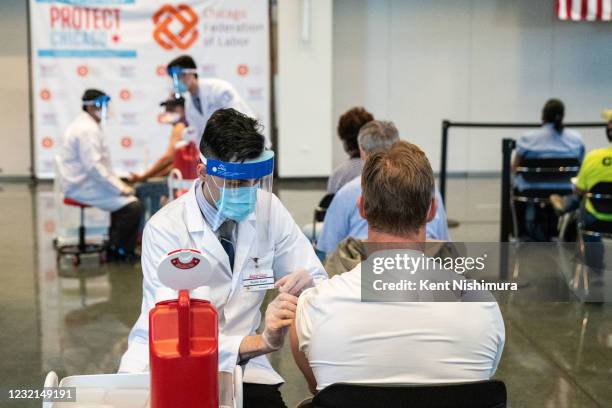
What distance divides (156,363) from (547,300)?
13.5ft

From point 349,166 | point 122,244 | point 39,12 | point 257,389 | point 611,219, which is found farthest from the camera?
point 39,12

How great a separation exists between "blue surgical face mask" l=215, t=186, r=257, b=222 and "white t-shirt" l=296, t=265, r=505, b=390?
562 millimetres

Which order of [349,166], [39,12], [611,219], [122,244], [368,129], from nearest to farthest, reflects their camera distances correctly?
1. [368,129]
2. [349,166]
3. [611,219]
4. [122,244]
5. [39,12]

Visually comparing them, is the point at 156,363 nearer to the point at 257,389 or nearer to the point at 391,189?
the point at 391,189

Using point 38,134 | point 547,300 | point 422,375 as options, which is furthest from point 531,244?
point 38,134

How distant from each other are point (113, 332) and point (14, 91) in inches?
257

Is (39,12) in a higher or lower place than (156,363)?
higher

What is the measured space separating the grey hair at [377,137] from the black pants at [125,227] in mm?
2771

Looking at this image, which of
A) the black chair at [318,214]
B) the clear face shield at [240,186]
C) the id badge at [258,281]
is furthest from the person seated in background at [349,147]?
the id badge at [258,281]

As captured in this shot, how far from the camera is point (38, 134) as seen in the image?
9914mm

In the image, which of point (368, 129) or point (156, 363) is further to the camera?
point (368, 129)

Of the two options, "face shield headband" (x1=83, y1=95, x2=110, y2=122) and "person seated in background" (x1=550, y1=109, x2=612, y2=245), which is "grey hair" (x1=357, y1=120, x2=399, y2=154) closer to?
"person seated in background" (x1=550, y1=109, x2=612, y2=245)

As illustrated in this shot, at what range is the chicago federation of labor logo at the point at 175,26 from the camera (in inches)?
389

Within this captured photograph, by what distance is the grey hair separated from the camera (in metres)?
3.92
